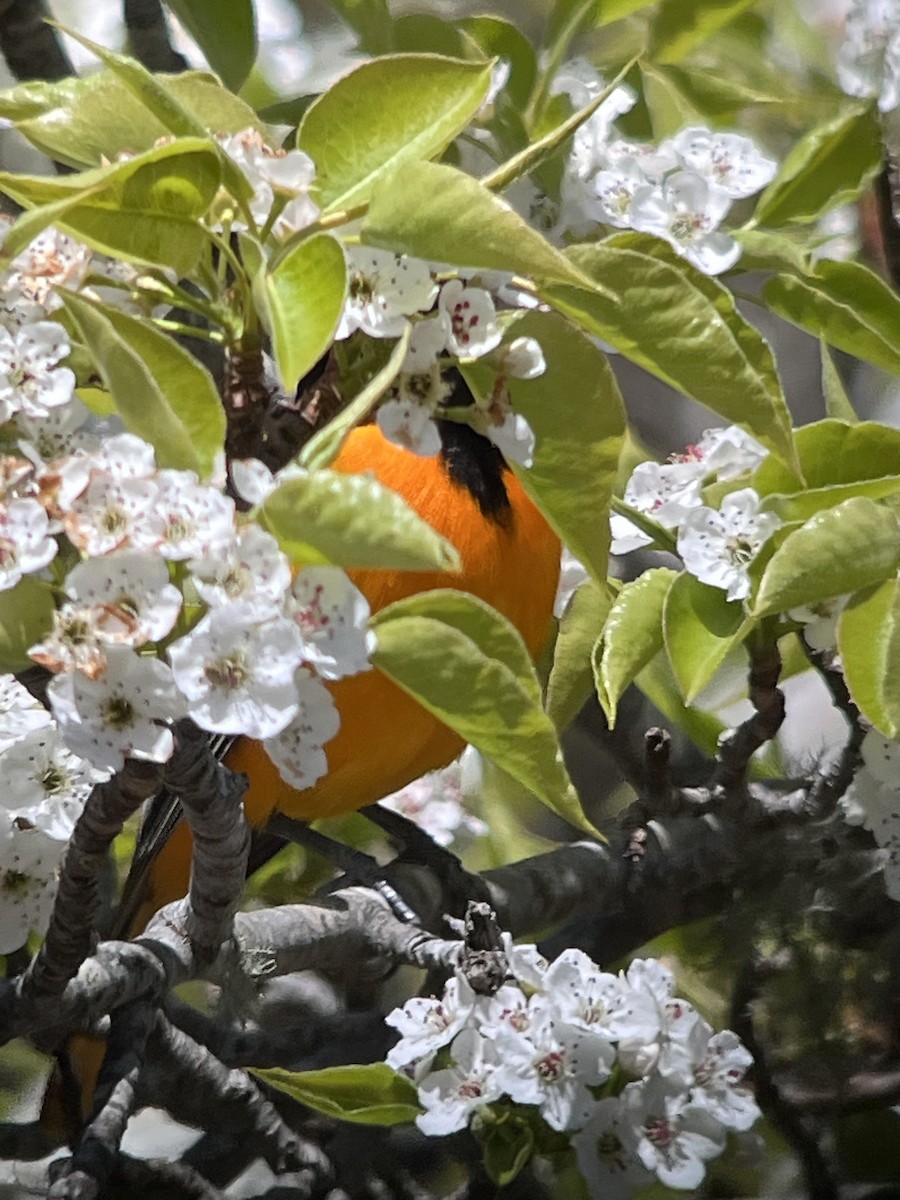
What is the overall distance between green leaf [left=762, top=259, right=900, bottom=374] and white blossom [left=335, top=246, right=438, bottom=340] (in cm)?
45

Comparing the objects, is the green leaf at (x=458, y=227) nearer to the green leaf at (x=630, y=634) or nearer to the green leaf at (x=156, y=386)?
the green leaf at (x=156, y=386)

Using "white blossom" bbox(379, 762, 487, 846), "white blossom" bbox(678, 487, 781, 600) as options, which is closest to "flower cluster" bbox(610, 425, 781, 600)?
"white blossom" bbox(678, 487, 781, 600)

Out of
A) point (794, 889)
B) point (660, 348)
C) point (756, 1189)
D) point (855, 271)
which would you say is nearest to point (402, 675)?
point (660, 348)

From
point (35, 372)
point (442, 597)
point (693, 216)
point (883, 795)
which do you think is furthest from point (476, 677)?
point (883, 795)

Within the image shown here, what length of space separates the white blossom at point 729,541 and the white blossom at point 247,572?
0.50m

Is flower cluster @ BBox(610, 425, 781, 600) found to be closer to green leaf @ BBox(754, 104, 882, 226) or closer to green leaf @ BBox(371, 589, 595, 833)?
green leaf @ BBox(754, 104, 882, 226)

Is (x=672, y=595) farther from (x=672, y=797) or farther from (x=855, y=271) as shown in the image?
(x=672, y=797)

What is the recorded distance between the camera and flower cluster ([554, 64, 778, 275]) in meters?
1.13

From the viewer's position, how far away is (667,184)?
1.14m

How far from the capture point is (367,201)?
729 millimetres

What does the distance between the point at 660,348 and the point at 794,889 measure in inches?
41.6

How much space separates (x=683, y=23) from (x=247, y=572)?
1023 mm

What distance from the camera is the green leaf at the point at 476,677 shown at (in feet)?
2.19

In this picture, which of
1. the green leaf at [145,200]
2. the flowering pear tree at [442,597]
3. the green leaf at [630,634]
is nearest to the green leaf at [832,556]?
the flowering pear tree at [442,597]
